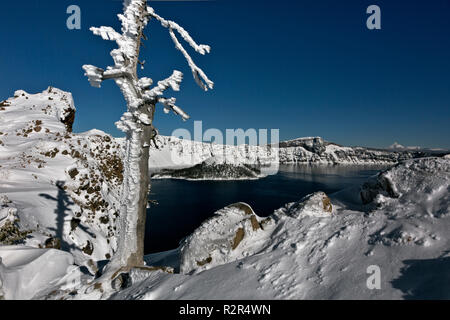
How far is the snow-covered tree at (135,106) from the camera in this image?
5312mm

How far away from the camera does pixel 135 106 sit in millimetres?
5535

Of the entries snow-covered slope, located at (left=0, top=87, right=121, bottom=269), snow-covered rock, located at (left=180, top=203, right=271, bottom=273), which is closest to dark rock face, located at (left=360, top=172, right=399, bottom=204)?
snow-covered rock, located at (left=180, top=203, right=271, bottom=273)

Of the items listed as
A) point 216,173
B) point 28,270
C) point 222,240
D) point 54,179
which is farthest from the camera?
point 216,173

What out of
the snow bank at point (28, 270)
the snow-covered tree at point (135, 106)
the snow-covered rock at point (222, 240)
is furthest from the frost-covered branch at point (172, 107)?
the snow bank at point (28, 270)

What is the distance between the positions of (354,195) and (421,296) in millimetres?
5213

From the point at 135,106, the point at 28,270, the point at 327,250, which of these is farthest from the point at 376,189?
the point at 28,270

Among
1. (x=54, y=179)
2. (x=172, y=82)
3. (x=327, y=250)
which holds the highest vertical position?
(x=172, y=82)

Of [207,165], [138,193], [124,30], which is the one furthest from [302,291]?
[207,165]

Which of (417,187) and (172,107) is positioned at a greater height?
(172,107)

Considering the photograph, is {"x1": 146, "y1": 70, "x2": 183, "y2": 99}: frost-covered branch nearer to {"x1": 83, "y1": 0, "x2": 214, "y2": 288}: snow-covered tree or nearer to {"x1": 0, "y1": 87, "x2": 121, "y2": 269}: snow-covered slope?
{"x1": 83, "y1": 0, "x2": 214, "y2": 288}: snow-covered tree

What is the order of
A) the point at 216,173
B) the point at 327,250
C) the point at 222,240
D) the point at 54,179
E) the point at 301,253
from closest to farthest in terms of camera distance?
1. the point at 327,250
2. the point at 301,253
3. the point at 222,240
4. the point at 54,179
5. the point at 216,173

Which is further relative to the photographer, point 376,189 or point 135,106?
point 376,189

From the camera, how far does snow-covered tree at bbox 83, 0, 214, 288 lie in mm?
5312

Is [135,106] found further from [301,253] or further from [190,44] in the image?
[301,253]
